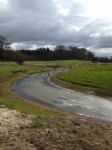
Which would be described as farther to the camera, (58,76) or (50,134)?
(58,76)

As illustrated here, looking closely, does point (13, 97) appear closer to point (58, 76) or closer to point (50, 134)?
point (50, 134)

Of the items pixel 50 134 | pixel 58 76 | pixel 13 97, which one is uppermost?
pixel 50 134

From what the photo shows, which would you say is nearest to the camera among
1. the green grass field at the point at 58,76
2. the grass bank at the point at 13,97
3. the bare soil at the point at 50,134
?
the bare soil at the point at 50,134

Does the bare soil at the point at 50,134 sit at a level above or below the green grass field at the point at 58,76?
above

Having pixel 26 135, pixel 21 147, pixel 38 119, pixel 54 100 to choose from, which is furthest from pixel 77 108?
pixel 21 147

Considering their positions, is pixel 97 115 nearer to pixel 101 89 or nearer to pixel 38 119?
pixel 38 119

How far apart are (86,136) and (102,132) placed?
1408mm

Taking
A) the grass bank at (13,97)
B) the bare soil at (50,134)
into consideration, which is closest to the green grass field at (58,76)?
the grass bank at (13,97)

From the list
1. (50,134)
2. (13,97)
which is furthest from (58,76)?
(50,134)

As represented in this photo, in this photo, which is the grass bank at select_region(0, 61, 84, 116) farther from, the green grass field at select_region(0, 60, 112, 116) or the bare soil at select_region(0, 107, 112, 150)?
the bare soil at select_region(0, 107, 112, 150)

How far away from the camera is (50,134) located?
617 inches

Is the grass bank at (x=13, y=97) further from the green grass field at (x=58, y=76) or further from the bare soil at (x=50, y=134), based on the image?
the bare soil at (x=50, y=134)

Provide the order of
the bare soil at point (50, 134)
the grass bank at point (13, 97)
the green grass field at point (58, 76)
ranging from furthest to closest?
the green grass field at point (58, 76), the grass bank at point (13, 97), the bare soil at point (50, 134)

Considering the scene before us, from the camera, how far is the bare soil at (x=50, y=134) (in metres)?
14.1
